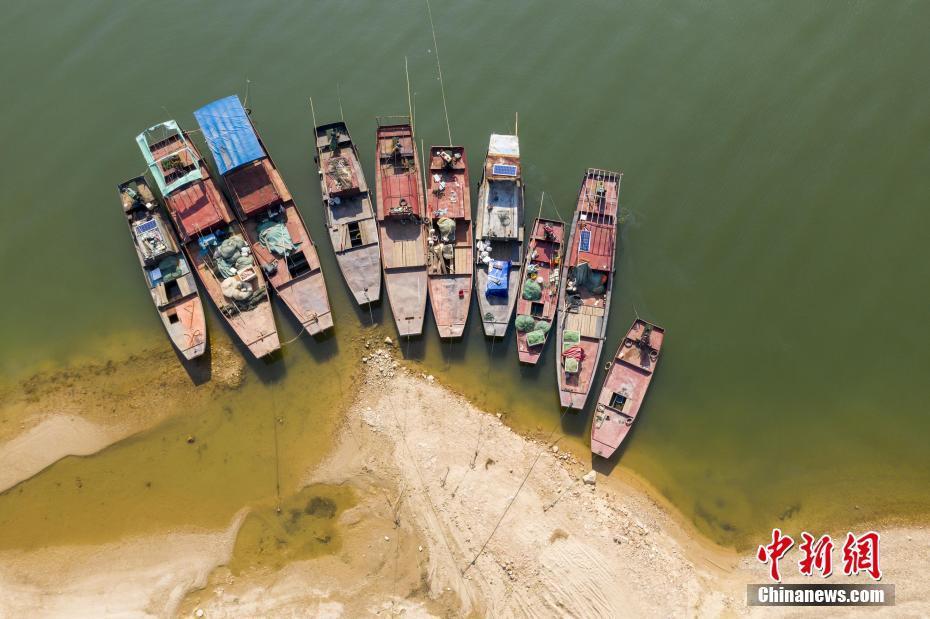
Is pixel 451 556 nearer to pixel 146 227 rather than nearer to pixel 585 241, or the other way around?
pixel 585 241

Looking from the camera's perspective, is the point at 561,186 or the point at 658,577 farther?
the point at 561,186

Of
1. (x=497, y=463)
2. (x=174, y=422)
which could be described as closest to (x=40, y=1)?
(x=174, y=422)

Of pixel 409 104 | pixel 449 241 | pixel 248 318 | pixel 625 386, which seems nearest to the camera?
pixel 625 386

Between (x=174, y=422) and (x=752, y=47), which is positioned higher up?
(x=752, y=47)

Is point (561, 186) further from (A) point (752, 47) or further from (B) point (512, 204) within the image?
(A) point (752, 47)

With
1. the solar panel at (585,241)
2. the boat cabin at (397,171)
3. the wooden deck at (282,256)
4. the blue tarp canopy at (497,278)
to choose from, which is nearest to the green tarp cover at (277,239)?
the wooden deck at (282,256)

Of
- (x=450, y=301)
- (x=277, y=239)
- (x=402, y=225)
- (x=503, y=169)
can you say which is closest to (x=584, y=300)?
(x=450, y=301)
